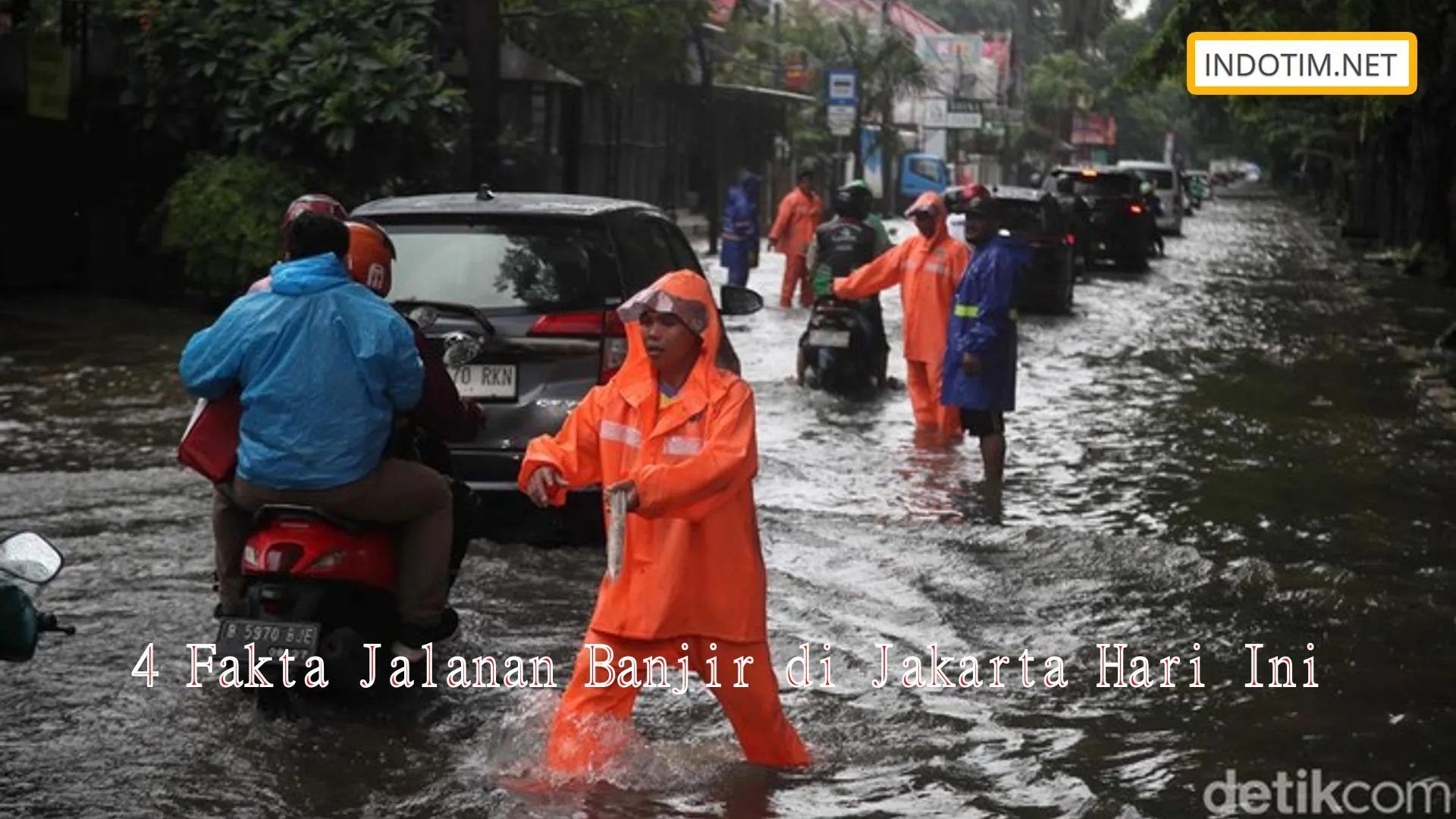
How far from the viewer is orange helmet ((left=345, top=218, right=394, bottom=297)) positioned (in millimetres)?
7680

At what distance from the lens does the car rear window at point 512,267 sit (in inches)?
396

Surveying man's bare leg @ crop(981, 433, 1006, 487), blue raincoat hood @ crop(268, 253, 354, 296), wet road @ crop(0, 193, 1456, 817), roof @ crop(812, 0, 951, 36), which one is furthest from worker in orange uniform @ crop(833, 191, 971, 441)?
roof @ crop(812, 0, 951, 36)

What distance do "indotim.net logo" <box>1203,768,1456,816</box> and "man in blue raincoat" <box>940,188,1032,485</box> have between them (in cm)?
608

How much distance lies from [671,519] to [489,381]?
3.92 meters

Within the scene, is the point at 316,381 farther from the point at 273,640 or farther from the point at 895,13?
the point at 895,13

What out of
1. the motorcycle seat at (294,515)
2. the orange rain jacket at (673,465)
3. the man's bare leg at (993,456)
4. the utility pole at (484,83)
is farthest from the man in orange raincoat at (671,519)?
the utility pole at (484,83)

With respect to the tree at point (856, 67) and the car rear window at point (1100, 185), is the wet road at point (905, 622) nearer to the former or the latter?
the car rear window at point (1100, 185)

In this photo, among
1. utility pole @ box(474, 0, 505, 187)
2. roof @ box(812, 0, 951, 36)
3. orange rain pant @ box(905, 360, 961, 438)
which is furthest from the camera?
roof @ box(812, 0, 951, 36)

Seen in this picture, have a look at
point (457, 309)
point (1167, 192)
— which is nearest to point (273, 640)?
point (457, 309)

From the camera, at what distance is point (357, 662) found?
737 cm

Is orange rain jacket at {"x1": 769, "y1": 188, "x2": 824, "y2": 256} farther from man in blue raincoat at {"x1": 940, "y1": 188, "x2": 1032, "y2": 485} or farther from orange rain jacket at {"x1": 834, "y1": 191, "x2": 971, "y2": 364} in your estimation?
man in blue raincoat at {"x1": 940, "y1": 188, "x2": 1032, "y2": 485}

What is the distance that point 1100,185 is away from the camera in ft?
125

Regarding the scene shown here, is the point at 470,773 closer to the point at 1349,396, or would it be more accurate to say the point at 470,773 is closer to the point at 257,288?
the point at 257,288

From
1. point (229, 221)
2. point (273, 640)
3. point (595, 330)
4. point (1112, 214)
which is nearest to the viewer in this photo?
point (273, 640)
